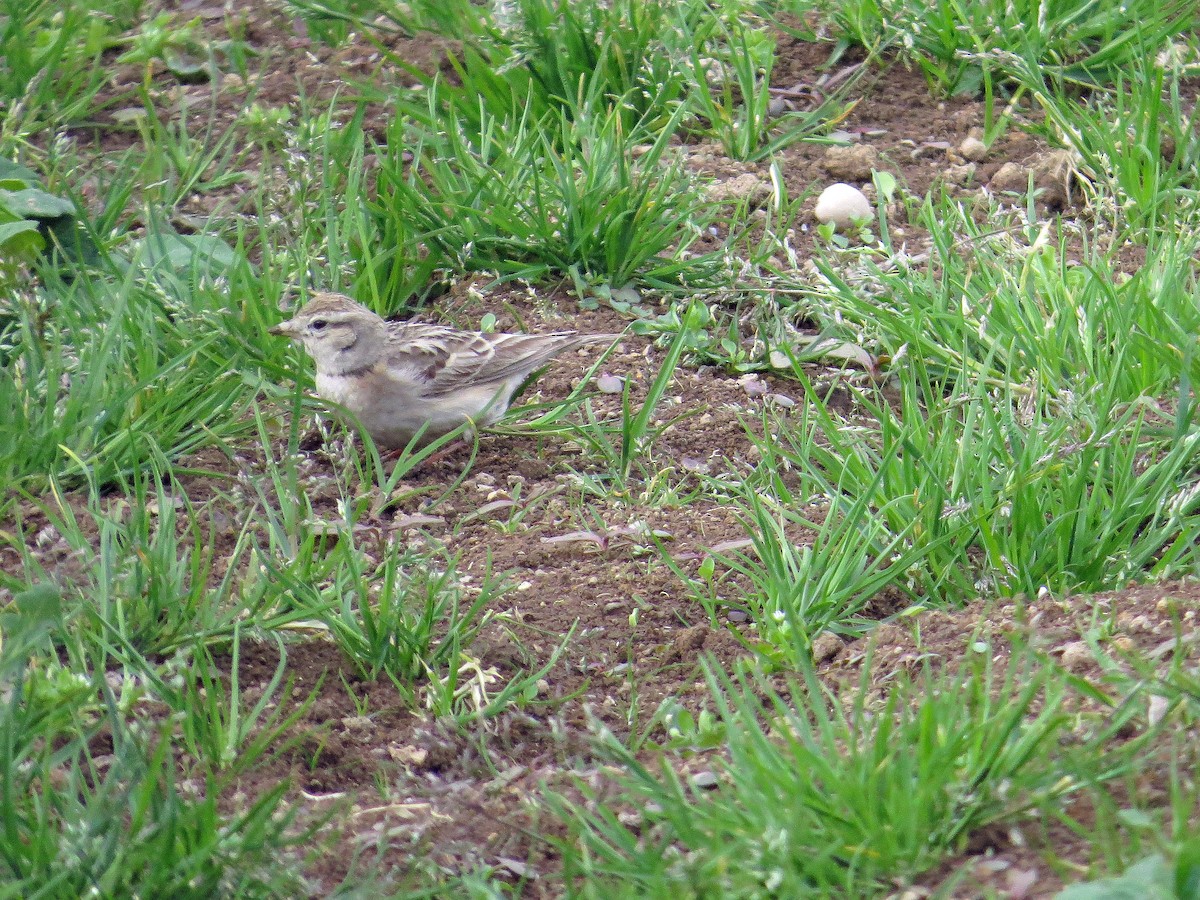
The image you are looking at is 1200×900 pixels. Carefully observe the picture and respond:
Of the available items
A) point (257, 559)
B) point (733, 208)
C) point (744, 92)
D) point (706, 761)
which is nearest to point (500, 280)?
point (733, 208)

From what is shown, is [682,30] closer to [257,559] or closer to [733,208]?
[733,208]

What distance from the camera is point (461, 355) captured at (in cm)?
568

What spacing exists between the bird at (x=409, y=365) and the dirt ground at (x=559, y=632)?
213 mm

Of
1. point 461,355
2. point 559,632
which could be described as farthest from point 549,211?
point 559,632

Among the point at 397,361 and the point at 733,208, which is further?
the point at 733,208

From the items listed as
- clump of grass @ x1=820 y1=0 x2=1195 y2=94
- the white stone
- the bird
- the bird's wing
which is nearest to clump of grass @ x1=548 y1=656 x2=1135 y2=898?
the bird

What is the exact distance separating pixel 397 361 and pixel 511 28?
221cm

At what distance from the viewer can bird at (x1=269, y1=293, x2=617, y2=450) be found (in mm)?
5527

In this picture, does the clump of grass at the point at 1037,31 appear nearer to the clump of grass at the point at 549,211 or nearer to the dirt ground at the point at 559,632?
the dirt ground at the point at 559,632

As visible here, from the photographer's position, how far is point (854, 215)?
650 centimetres

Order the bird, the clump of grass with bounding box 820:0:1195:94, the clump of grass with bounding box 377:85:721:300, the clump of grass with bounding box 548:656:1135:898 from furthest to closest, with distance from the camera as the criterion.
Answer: the clump of grass with bounding box 820:0:1195:94 < the clump of grass with bounding box 377:85:721:300 < the bird < the clump of grass with bounding box 548:656:1135:898

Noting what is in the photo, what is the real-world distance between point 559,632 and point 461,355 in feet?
5.28

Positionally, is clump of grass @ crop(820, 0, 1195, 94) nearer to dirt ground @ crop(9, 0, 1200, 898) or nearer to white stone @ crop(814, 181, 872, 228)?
dirt ground @ crop(9, 0, 1200, 898)

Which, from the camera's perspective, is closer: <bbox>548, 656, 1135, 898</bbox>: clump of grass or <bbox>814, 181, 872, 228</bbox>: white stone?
<bbox>548, 656, 1135, 898</bbox>: clump of grass
